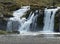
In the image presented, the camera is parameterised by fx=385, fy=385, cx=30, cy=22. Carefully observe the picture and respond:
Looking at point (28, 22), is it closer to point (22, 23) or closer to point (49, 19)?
point (22, 23)

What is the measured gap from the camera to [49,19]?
211 ft

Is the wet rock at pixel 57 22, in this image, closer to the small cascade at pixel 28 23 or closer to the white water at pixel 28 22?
the white water at pixel 28 22

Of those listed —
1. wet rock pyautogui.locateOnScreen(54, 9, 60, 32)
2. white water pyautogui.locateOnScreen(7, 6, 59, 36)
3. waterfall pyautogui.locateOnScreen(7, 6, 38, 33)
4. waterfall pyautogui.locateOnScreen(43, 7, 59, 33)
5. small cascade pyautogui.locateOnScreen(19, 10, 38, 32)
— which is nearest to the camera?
wet rock pyautogui.locateOnScreen(54, 9, 60, 32)

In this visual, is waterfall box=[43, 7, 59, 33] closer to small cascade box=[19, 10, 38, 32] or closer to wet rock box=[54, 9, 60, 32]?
wet rock box=[54, 9, 60, 32]

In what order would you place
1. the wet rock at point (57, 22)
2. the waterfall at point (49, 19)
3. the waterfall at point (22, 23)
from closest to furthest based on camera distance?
1. the wet rock at point (57, 22)
2. the waterfall at point (49, 19)
3. the waterfall at point (22, 23)

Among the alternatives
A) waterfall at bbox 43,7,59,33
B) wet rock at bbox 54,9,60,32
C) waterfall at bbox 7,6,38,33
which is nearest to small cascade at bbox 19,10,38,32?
waterfall at bbox 7,6,38,33

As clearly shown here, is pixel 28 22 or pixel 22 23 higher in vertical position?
pixel 28 22

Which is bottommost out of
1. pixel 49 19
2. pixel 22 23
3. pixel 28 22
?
pixel 22 23

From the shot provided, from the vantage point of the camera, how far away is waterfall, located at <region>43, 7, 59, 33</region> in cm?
6236

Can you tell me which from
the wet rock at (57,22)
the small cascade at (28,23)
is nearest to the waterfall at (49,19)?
the wet rock at (57,22)

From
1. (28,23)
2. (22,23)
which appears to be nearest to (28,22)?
(28,23)

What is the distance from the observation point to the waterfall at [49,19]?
62.4 metres

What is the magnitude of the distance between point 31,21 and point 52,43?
89.7 ft

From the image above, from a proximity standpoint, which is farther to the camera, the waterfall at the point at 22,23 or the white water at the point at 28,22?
the waterfall at the point at 22,23
